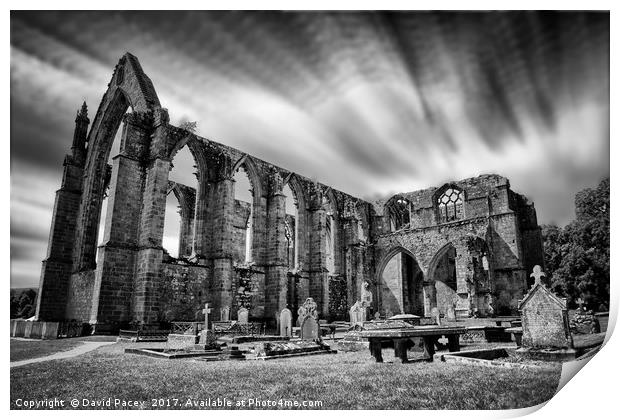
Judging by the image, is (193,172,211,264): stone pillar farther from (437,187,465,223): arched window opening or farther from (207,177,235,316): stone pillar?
(437,187,465,223): arched window opening

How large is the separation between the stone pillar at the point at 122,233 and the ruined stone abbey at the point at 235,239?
0.13ft

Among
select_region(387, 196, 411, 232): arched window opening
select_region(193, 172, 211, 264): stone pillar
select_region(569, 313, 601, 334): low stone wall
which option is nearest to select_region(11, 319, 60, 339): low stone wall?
select_region(193, 172, 211, 264): stone pillar

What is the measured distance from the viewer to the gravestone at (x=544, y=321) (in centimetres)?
764

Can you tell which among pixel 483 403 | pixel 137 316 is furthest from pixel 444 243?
pixel 483 403

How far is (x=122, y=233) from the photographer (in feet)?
48.2

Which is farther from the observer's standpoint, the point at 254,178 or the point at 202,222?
the point at 254,178

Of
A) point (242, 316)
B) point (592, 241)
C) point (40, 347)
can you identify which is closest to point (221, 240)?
point (242, 316)

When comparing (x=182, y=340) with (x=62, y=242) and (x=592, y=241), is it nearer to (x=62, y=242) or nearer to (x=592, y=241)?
(x=62, y=242)

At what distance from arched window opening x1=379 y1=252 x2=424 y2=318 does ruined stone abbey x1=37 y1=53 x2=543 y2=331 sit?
0.27 ft

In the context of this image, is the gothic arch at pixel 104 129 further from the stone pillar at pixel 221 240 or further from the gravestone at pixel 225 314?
the gravestone at pixel 225 314

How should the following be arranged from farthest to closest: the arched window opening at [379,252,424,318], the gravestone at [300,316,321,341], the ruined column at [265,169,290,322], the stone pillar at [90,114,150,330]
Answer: the arched window opening at [379,252,424,318] < the ruined column at [265,169,290,322] < the stone pillar at [90,114,150,330] < the gravestone at [300,316,321,341]

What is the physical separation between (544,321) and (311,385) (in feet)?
17.1

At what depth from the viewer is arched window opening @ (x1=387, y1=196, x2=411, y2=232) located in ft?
88.3

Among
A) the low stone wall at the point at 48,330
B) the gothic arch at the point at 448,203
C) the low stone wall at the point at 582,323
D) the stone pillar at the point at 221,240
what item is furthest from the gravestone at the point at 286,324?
the gothic arch at the point at 448,203
